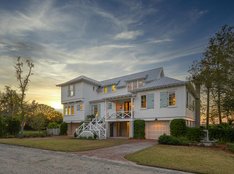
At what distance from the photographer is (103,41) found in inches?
893

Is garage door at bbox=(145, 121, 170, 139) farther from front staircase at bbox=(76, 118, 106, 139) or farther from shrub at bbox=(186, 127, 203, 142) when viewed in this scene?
front staircase at bbox=(76, 118, 106, 139)

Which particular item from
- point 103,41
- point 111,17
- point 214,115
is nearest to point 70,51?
point 103,41

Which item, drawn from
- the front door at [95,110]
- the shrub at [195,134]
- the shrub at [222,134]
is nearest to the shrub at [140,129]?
the shrub at [195,134]

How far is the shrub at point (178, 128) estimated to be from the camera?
2238cm

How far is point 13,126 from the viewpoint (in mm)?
31828

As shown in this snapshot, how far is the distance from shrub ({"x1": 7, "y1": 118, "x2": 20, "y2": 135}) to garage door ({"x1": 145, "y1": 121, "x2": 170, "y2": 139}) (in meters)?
19.0

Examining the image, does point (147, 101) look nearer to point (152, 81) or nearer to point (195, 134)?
point (152, 81)

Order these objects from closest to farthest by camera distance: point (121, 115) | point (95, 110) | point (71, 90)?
point (121, 115), point (95, 110), point (71, 90)

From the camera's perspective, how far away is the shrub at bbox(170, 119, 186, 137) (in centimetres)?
2238

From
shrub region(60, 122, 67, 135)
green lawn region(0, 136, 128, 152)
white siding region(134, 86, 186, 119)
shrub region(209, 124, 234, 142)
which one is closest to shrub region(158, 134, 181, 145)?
green lawn region(0, 136, 128, 152)

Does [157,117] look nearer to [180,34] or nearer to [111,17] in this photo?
[180,34]

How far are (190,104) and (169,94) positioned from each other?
137 inches

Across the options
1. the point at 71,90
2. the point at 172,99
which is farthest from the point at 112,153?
the point at 71,90

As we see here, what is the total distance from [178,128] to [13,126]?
23354 mm
